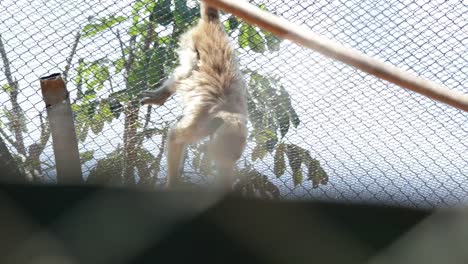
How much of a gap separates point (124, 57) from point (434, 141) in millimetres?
2121

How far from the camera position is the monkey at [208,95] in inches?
182

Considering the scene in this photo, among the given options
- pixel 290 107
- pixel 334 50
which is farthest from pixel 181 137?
pixel 334 50

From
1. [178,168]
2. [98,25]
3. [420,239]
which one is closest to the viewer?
[420,239]

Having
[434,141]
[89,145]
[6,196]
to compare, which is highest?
[89,145]

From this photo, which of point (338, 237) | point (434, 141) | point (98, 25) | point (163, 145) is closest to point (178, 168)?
point (163, 145)

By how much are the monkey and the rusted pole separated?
193 cm

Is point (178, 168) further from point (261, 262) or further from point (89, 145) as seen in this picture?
point (261, 262)

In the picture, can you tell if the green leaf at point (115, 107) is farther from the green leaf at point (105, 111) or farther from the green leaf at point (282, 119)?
the green leaf at point (282, 119)

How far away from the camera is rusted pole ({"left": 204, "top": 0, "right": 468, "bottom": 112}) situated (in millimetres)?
2578

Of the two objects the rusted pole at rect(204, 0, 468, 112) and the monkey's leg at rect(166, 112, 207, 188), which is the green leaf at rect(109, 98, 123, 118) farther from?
the rusted pole at rect(204, 0, 468, 112)

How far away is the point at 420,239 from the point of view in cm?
207

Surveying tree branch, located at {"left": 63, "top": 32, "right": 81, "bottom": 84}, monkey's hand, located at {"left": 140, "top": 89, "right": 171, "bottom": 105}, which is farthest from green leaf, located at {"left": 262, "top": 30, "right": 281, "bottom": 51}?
tree branch, located at {"left": 63, "top": 32, "right": 81, "bottom": 84}

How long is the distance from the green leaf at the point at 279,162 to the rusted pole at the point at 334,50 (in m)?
1.75

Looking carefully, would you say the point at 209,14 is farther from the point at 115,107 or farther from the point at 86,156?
the point at 86,156
